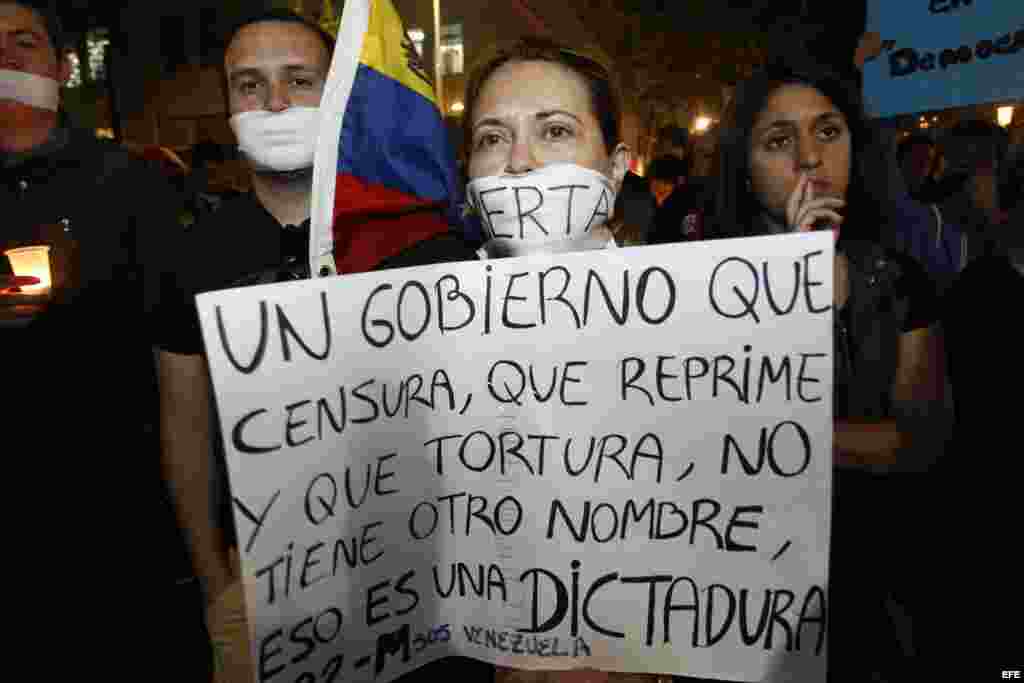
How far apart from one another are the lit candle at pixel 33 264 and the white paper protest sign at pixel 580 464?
1638mm

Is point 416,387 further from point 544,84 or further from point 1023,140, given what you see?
point 1023,140

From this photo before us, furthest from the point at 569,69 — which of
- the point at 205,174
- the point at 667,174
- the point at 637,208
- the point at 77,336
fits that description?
the point at 667,174

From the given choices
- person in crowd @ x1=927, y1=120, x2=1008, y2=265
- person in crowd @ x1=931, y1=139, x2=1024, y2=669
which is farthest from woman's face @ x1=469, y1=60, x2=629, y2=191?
person in crowd @ x1=927, y1=120, x2=1008, y2=265

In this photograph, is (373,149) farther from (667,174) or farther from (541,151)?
(667,174)

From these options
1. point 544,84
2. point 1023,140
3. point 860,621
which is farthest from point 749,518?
point 1023,140

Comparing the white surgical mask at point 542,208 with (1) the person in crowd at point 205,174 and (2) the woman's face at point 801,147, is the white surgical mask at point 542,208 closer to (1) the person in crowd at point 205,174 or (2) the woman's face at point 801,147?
(2) the woman's face at point 801,147

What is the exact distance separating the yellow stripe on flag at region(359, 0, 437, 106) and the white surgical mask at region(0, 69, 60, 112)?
5.50 feet

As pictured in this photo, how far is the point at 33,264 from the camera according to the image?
8.14 ft

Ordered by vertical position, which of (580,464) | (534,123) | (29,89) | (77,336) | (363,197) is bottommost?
(580,464)

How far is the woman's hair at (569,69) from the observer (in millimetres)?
2025

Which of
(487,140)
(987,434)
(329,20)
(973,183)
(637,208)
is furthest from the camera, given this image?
(637,208)

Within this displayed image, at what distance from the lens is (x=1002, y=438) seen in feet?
10.5

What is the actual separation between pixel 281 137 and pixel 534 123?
0.72 metres

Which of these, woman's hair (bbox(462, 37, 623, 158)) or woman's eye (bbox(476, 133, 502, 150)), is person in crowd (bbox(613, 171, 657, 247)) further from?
woman's eye (bbox(476, 133, 502, 150))
